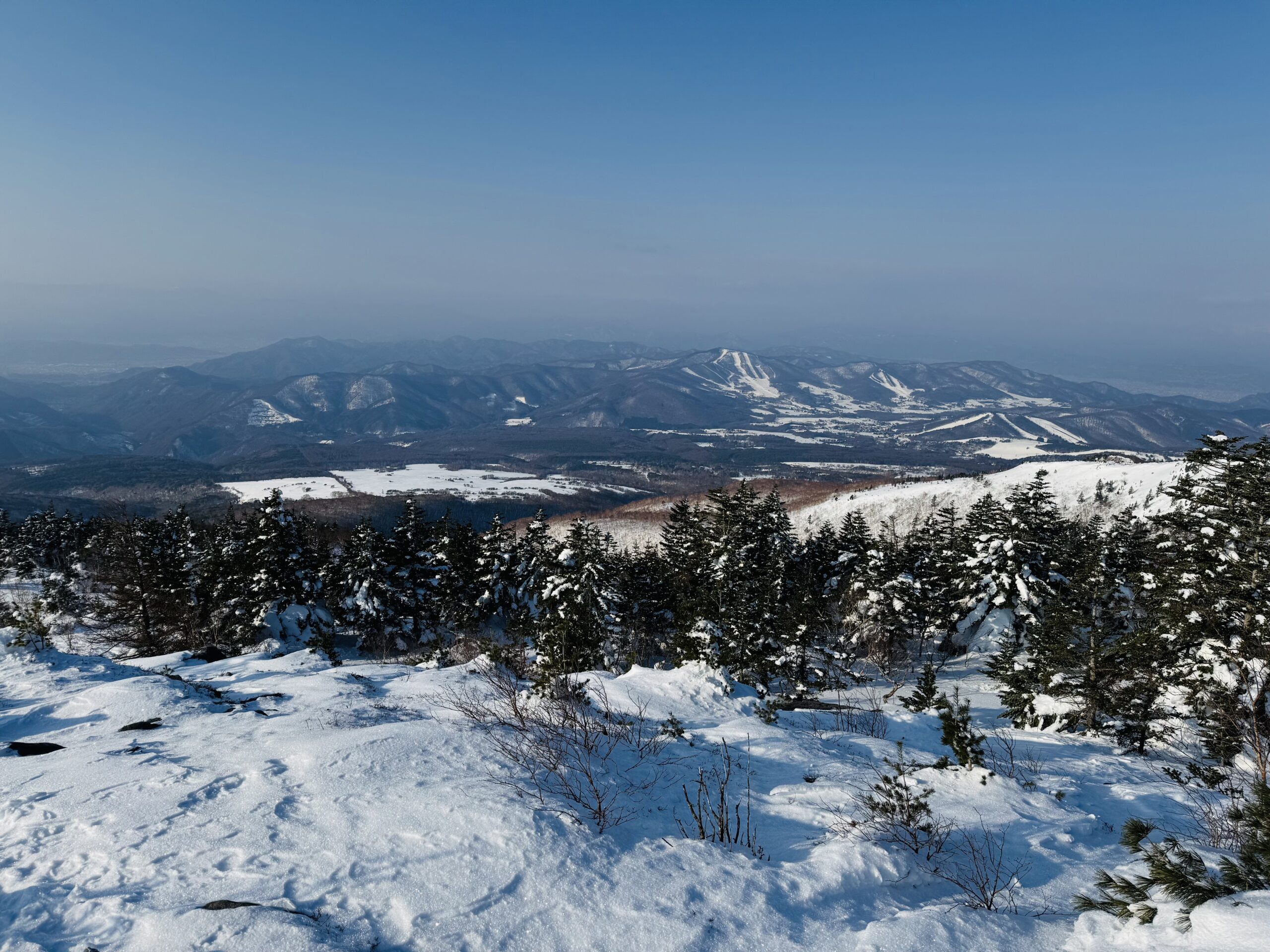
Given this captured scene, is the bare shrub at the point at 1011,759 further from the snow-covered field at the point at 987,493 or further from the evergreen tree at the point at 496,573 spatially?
the snow-covered field at the point at 987,493

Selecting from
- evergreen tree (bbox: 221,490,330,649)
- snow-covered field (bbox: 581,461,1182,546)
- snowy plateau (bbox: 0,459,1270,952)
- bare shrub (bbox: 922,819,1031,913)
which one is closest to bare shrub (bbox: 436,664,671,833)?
snowy plateau (bbox: 0,459,1270,952)

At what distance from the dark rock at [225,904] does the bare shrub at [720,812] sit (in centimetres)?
405

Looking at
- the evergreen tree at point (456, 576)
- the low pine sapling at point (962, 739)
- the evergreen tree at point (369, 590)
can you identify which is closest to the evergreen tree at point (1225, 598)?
the low pine sapling at point (962, 739)

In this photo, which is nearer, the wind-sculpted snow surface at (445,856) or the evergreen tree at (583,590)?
the wind-sculpted snow surface at (445,856)

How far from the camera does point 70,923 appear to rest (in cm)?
469

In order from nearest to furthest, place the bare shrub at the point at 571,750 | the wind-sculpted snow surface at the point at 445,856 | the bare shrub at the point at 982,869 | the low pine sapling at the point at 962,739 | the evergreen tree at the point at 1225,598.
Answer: the wind-sculpted snow surface at the point at 445,856 < the bare shrub at the point at 982,869 < the bare shrub at the point at 571,750 < the low pine sapling at the point at 962,739 < the evergreen tree at the point at 1225,598

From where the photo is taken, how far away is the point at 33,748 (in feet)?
28.5

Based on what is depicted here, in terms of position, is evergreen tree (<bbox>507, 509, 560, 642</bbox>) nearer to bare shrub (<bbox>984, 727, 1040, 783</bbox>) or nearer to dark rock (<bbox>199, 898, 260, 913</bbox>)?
bare shrub (<bbox>984, 727, 1040, 783</bbox>)

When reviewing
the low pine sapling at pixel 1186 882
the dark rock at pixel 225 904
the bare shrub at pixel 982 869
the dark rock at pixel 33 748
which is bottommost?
the dark rock at pixel 33 748

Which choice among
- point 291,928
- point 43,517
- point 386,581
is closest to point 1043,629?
point 291,928

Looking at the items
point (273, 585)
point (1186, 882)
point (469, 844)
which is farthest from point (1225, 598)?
point (273, 585)

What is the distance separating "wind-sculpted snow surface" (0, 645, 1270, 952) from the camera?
4.81 m

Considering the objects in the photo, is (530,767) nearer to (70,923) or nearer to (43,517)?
(70,923)

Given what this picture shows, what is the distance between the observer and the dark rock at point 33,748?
849cm
